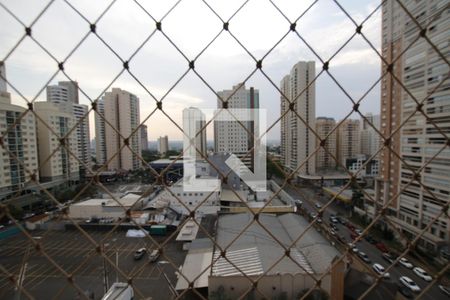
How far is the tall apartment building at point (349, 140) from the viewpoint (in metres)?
11.1

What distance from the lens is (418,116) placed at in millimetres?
4086

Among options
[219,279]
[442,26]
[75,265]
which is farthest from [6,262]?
[442,26]

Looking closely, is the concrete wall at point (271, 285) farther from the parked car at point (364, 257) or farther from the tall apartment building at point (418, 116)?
the tall apartment building at point (418, 116)

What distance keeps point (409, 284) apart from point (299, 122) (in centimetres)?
582

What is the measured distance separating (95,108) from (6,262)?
5.35 metres

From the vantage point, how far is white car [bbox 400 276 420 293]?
123 inches

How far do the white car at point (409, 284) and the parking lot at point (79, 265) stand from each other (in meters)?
3.08

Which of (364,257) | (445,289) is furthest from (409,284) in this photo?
(364,257)

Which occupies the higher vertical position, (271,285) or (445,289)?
(271,285)

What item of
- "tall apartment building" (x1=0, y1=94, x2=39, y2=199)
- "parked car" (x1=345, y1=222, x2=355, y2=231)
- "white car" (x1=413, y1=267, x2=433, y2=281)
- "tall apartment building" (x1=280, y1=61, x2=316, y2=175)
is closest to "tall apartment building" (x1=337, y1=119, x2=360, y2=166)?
"tall apartment building" (x1=280, y1=61, x2=316, y2=175)

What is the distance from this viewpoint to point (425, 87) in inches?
150

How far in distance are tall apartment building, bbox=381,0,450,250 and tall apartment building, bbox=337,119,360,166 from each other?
20.4 ft

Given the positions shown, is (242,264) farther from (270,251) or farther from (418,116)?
(418,116)

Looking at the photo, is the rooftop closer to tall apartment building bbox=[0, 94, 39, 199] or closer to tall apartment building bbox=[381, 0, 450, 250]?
tall apartment building bbox=[381, 0, 450, 250]
